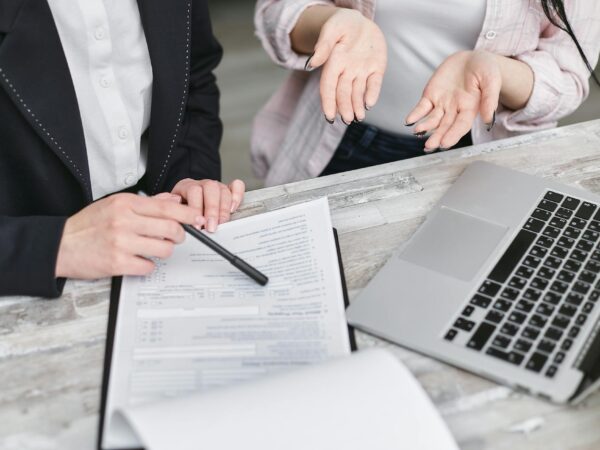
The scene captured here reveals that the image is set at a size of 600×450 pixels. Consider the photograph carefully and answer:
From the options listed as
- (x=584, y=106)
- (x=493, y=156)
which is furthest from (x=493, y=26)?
(x=584, y=106)

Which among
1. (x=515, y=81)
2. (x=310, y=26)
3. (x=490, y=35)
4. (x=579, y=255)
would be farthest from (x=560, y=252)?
(x=310, y=26)

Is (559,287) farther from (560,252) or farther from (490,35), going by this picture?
(490,35)

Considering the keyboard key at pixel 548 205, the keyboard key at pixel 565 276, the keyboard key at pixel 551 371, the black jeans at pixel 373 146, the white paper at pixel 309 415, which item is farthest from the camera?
the black jeans at pixel 373 146

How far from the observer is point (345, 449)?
523 mm

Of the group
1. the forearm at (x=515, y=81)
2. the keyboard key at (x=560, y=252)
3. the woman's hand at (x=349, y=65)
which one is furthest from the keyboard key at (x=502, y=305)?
the forearm at (x=515, y=81)

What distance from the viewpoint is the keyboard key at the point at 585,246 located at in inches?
30.1

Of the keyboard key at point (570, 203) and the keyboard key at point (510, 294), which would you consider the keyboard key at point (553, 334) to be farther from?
the keyboard key at point (570, 203)

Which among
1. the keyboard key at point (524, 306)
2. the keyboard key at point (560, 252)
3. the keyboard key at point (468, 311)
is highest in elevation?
the keyboard key at point (524, 306)

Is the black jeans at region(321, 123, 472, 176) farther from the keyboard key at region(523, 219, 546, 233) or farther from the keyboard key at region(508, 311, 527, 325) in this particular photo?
the keyboard key at region(508, 311, 527, 325)

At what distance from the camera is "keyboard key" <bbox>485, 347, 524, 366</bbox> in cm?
64

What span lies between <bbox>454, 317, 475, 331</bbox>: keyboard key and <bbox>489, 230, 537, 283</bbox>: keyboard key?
0.25ft

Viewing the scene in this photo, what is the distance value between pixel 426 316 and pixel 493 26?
61 cm

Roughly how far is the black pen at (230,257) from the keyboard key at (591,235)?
380 millimetres

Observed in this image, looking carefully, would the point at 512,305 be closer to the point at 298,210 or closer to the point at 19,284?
the point at 298,210
